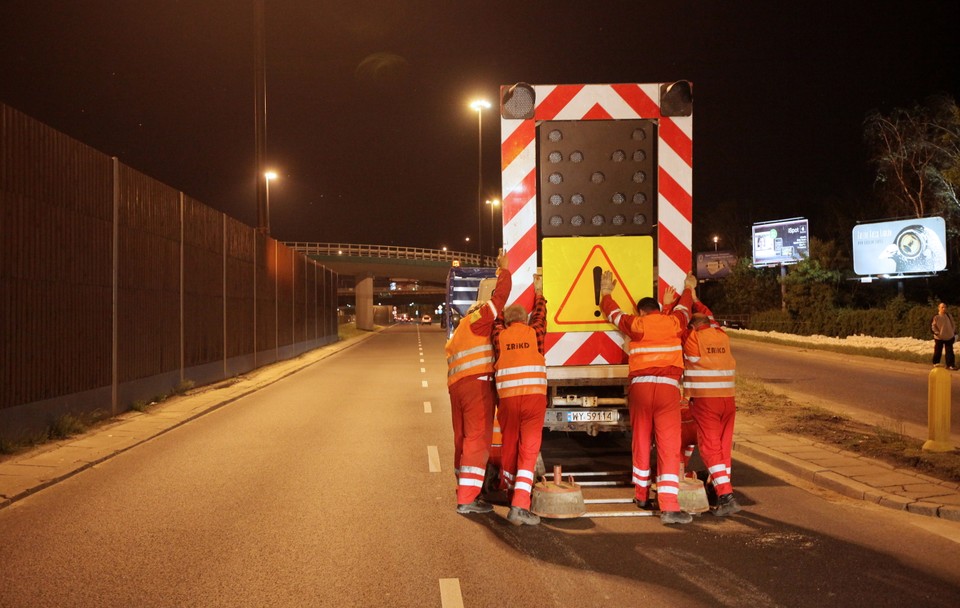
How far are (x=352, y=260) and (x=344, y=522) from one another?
67428 millimetres

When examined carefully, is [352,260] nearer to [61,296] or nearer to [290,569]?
[61,296]

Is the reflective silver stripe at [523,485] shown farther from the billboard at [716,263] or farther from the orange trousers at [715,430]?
the billboard at [716,263]

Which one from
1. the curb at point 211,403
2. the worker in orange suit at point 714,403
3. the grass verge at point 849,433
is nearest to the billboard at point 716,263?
the curb at point 211,403

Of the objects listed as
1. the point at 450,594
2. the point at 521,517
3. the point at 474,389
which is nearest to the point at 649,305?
the point at 474,389

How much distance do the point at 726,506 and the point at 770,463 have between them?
2.94 m

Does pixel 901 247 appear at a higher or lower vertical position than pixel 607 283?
higher

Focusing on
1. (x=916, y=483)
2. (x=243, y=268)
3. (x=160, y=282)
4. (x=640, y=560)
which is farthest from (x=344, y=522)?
(x=243, y=268)

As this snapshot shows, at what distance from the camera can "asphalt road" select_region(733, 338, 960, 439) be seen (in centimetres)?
1475

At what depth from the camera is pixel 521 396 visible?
7.39 m

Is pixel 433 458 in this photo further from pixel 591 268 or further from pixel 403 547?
pixel 403 547

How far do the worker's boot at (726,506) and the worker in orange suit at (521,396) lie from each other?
1.71 metres

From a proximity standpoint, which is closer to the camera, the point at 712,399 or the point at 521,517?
the point at 521,517

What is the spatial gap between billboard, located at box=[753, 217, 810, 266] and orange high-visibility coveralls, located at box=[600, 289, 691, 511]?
50105 mm

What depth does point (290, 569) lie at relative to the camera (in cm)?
598
